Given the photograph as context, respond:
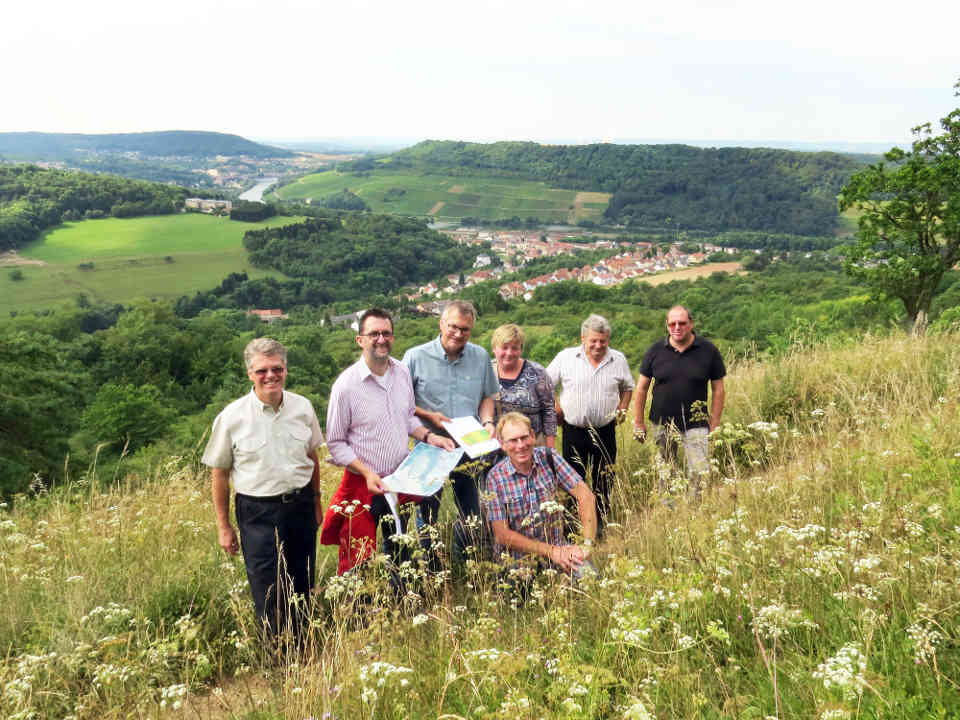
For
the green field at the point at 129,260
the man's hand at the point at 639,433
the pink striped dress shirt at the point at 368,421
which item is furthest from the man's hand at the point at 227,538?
the green field at the point at 129,260

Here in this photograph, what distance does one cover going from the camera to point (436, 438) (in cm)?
344

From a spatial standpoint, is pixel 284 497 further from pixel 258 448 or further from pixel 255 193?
pixel 255 193

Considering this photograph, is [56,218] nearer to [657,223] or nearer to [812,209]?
[657,223]

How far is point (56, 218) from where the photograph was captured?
95.1 meters

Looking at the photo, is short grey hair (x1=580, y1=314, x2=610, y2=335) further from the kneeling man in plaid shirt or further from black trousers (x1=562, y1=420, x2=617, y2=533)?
the kneeling man in plaid shirt

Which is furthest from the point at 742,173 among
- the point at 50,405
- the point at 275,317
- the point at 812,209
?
the point at 50,405

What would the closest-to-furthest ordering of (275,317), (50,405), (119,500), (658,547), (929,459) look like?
(658,547)
(929,459)
(119,500)
(50,405)
(275,317)

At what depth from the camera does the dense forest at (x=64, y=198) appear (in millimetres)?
89625

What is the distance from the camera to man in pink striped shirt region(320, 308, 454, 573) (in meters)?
3.21

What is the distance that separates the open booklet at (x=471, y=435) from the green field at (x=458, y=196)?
155 meters

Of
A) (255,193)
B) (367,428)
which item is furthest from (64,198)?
(367,428)

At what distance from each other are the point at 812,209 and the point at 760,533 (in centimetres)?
15904

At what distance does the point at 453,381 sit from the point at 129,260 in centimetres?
9084

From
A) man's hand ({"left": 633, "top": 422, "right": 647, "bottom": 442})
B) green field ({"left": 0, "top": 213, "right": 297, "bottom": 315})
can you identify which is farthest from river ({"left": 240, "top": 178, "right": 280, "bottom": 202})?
man's hand ({"left": 633, "top": 422, "right": 647, "bottom": 442})
